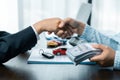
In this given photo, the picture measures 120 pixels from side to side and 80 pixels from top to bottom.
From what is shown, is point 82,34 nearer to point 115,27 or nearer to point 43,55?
point 43,55

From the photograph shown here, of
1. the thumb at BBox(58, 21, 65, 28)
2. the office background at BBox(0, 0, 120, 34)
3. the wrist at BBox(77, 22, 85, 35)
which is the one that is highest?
the thumb at BBox(58, 21, 65, 28)

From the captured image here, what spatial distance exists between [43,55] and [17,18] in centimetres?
156

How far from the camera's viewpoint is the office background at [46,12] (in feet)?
8.57

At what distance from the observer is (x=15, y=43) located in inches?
41.7

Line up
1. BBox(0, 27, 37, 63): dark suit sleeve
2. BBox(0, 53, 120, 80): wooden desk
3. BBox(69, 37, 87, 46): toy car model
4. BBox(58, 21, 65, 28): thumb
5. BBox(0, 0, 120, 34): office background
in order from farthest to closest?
BBox(0, 0, 120, 34): office background < BBox(69, 37, 87, 46): toy car model < BBox(58, 21, 65, 28): thumb < BBox(0, 27, 37, 63): dark suit sleeve < BBox(0, 53, 120, 80): wooden desk

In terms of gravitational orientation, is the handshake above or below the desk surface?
above

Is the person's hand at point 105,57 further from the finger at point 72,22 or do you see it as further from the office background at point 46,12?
the office background at point 46,12

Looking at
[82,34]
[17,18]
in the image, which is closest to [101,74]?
[82,34]

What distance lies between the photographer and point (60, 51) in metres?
1.19

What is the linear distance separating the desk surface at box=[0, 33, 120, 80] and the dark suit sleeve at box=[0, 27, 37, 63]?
46mm

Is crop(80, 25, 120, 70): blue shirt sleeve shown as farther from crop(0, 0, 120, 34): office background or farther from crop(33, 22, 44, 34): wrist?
crop(0, 0, 120, 34): office background

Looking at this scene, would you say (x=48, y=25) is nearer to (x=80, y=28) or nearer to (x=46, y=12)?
(x=80, y=28)

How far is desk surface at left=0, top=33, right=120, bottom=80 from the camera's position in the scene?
0.90 metres

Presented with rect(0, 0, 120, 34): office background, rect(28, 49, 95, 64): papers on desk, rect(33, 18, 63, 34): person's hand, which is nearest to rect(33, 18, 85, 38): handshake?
rect(33, 18, 63, 34): person's hand
